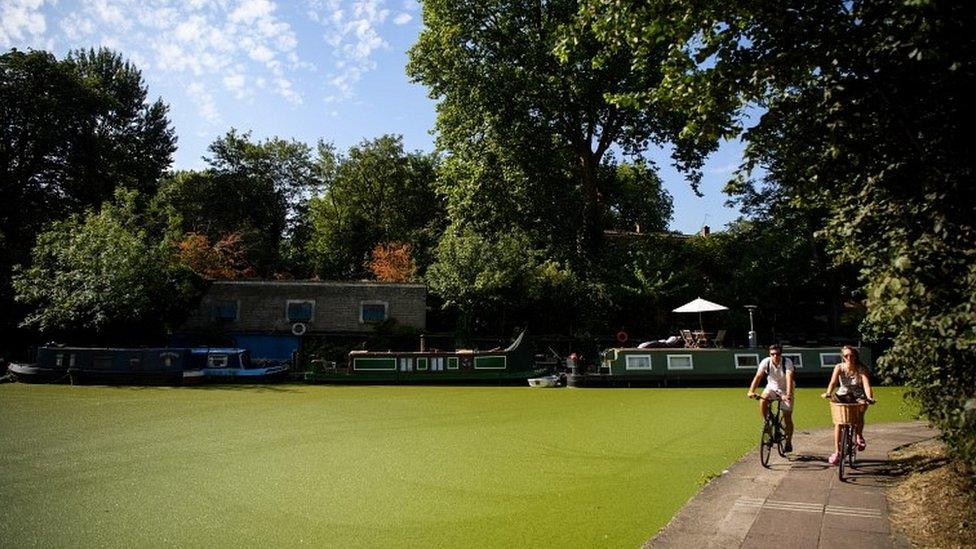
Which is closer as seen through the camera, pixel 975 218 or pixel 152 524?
pixel 975 218

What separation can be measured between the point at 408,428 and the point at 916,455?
7.95 m

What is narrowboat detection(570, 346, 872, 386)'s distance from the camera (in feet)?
60.6

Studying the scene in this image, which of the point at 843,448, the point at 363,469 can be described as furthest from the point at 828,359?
the point at 363,469

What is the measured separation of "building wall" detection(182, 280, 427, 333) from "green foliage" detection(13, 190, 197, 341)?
1.19 m

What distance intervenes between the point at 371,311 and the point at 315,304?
2591mm

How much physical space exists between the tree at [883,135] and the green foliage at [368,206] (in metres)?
31.9

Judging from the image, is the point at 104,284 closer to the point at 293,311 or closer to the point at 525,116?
the point at 293,311

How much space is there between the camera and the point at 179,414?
1300 cm

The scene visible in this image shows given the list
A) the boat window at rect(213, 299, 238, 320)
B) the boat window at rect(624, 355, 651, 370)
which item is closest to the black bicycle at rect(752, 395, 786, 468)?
the boat window at rect(624, 355, 651, 370)

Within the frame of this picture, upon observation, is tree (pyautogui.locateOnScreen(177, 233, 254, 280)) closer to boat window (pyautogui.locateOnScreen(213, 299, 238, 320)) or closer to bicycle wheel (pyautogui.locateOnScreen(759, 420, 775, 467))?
boat window (pyautogui.locateOnScreen(213, 299, 238, 320))

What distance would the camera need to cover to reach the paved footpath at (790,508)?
4.83m

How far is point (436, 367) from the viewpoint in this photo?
20.2 meters

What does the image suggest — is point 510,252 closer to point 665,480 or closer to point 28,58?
point 665,480

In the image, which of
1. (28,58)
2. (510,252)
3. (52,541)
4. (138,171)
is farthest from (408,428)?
(138,171)
